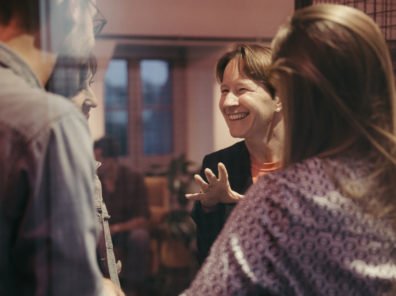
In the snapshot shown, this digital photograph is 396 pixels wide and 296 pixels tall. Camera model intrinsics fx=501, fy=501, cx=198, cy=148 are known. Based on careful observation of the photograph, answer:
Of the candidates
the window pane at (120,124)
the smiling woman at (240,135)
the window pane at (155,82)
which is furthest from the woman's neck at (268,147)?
the window pane at (155,82)

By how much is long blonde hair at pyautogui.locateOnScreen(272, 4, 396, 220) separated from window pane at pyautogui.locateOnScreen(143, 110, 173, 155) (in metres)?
1.35

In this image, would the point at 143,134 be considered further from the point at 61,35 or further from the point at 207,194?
the point at 61,35

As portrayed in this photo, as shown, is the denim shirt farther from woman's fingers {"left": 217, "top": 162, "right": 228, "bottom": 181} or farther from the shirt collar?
woman's fingers {"left": 217, "top": 162, "right": 228, "bottom": 181}

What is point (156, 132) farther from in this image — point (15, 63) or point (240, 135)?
point (15, 63)

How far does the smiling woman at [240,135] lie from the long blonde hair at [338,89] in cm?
30

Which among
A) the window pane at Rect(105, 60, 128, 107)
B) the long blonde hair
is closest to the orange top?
the long blonde hair

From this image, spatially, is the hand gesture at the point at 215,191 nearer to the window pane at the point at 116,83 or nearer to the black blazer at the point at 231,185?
the black blazer at the point at 231,185

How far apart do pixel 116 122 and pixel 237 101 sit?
3.58 feet

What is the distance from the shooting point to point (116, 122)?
2064mm

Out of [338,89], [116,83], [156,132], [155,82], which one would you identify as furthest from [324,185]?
[155,82]

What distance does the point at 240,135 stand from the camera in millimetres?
1073

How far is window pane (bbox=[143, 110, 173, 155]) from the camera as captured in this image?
2201mm

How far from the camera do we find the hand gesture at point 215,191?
3.33ft

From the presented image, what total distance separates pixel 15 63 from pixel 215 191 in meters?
0.51
